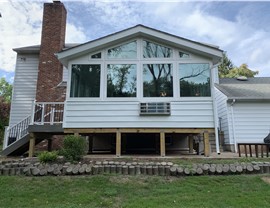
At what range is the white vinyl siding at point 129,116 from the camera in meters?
7.41

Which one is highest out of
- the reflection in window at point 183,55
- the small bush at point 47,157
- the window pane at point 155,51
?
the window pane at point 155,51

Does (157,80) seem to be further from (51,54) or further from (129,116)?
(51,54)

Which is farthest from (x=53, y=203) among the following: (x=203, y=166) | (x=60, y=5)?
(x=60, y=5)

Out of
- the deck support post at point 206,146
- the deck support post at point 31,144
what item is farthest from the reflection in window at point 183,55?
the deck support post at point 31,144

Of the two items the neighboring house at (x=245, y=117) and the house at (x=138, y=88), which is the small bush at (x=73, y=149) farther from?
the neighboring house at (x=245, y=117)

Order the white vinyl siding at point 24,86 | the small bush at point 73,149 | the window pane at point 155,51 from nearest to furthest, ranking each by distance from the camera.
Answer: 1. the small bush at point 73,149
2. the window pane at point 155,51
3. the white vinyl siding at point 24,86

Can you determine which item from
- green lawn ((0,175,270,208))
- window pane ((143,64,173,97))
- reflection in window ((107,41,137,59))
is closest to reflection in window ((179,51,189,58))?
window pane ((143,64,173,97))

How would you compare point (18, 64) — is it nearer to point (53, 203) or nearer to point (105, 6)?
point (105, 6)

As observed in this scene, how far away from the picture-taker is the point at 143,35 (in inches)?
310

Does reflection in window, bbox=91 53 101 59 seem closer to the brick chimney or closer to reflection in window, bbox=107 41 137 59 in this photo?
reflection in window, bbox=107 41 137 59

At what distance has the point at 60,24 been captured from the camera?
11734 millimetres

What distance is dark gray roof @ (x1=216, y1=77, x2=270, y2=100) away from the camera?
10.7 meters

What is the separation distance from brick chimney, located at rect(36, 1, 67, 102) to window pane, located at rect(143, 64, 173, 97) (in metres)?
5.17

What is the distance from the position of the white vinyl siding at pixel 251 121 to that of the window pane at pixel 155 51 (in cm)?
500
